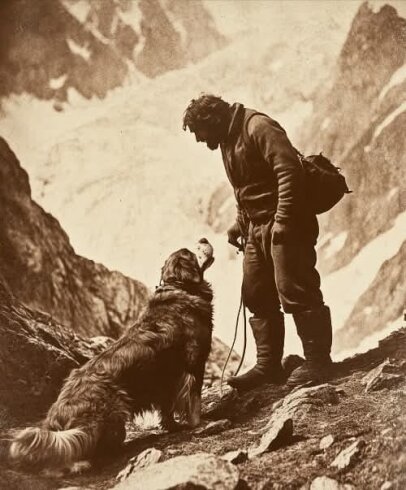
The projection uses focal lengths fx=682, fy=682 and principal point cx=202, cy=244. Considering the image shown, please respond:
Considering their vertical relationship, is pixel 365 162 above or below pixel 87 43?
below

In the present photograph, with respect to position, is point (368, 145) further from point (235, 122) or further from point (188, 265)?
point (188, 265)

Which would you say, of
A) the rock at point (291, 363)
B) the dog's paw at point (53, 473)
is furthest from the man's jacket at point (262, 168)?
the dog's paw at point (53, 473)

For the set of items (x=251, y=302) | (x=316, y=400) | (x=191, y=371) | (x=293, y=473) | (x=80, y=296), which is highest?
(x=80, y=296)

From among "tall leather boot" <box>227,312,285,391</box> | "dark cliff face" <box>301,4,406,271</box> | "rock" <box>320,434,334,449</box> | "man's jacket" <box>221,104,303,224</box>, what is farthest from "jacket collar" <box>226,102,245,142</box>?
"rock" <box>320,434,334,449</box>

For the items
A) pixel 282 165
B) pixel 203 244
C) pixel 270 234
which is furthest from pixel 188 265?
pixel 282 165

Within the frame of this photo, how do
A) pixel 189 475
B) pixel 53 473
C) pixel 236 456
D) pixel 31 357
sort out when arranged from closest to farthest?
1. pixel 189 475
2. pixel 236 456
3. pixel 53 473
4. pixel 31 357

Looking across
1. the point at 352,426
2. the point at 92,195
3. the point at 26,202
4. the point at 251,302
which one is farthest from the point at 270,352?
the point at 26,202

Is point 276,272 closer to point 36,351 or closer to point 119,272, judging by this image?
point 119,272
